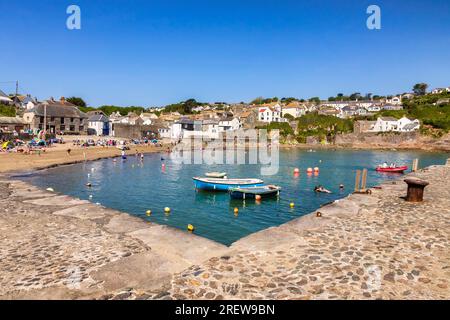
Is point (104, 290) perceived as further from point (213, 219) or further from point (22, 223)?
point (213, 219)

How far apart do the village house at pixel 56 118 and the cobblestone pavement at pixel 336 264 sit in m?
82.7

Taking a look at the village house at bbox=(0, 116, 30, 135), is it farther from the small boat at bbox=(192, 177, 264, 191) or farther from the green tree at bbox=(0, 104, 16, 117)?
the small boat at bbox=(192, 177, 264, 191)

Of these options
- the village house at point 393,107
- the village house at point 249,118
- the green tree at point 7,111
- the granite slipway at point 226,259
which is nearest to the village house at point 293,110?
the village house at point 249,118

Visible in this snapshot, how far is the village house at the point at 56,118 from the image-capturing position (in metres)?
79.4

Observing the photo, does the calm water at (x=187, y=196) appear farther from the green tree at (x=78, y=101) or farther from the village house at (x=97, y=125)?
the green tree at (x=78, y=101)

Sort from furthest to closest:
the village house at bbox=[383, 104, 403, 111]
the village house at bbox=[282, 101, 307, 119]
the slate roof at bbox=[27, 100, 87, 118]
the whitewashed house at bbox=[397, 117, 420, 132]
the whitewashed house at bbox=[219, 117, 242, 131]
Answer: the village house at bbox=[383, 104, 403, 111]
the village house at bbox=[282, 101, 307, 119]
the whitewashed house at bbox=[219, 117, 242, 131]
the whitewashed house at bbox=[397, 117, 420, 132]
the slate roof at bbox=[27, 100, 87, 118]

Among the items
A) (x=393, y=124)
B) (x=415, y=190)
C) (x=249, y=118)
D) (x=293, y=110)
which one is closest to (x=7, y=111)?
(x=249, y=118)

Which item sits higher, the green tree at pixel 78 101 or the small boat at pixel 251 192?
the green tree at pixel 78 101

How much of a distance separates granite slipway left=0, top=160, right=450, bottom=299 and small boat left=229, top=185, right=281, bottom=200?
40.9 ft

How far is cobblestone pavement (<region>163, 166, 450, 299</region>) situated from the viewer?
24.3 feet

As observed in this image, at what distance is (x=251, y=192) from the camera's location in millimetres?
26609

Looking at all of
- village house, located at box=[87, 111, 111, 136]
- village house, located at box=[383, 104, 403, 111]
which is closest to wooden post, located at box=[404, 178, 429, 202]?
village house, located at box=[87, 111, 111, 136]
